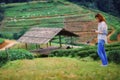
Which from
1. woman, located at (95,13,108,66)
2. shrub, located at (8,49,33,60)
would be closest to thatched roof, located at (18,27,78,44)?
shrub, located at (8,49,33,60)

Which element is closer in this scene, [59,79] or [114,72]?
[59,79]

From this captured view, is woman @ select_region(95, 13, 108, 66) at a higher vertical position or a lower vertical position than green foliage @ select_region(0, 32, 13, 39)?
higher

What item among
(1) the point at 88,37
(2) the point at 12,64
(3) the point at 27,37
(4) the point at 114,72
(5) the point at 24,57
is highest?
(4) the point at 114,72

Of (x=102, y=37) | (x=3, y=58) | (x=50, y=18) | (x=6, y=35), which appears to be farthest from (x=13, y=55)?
(x=50, y=18)

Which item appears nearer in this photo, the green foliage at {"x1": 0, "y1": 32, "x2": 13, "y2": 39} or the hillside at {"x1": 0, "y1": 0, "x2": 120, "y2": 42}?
the green foliage at {"x1": 0, "y1": 32, "x2": 13, "y2": 39}

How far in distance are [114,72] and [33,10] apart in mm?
57676

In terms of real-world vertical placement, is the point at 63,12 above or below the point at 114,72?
below

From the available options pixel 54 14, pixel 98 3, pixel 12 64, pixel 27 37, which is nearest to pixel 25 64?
pixel 12 64

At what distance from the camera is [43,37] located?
24.6m

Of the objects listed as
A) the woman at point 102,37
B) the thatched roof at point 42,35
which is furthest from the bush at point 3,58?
the thatched roof at point 42,35

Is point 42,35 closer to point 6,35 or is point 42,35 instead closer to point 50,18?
point 6,35

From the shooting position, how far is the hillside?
176 feet

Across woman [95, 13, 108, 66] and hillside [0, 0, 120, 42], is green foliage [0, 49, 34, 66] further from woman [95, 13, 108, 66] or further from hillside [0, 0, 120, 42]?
hillside [0, 0, 120, 42]

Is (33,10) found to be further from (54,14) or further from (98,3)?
(98,3)
